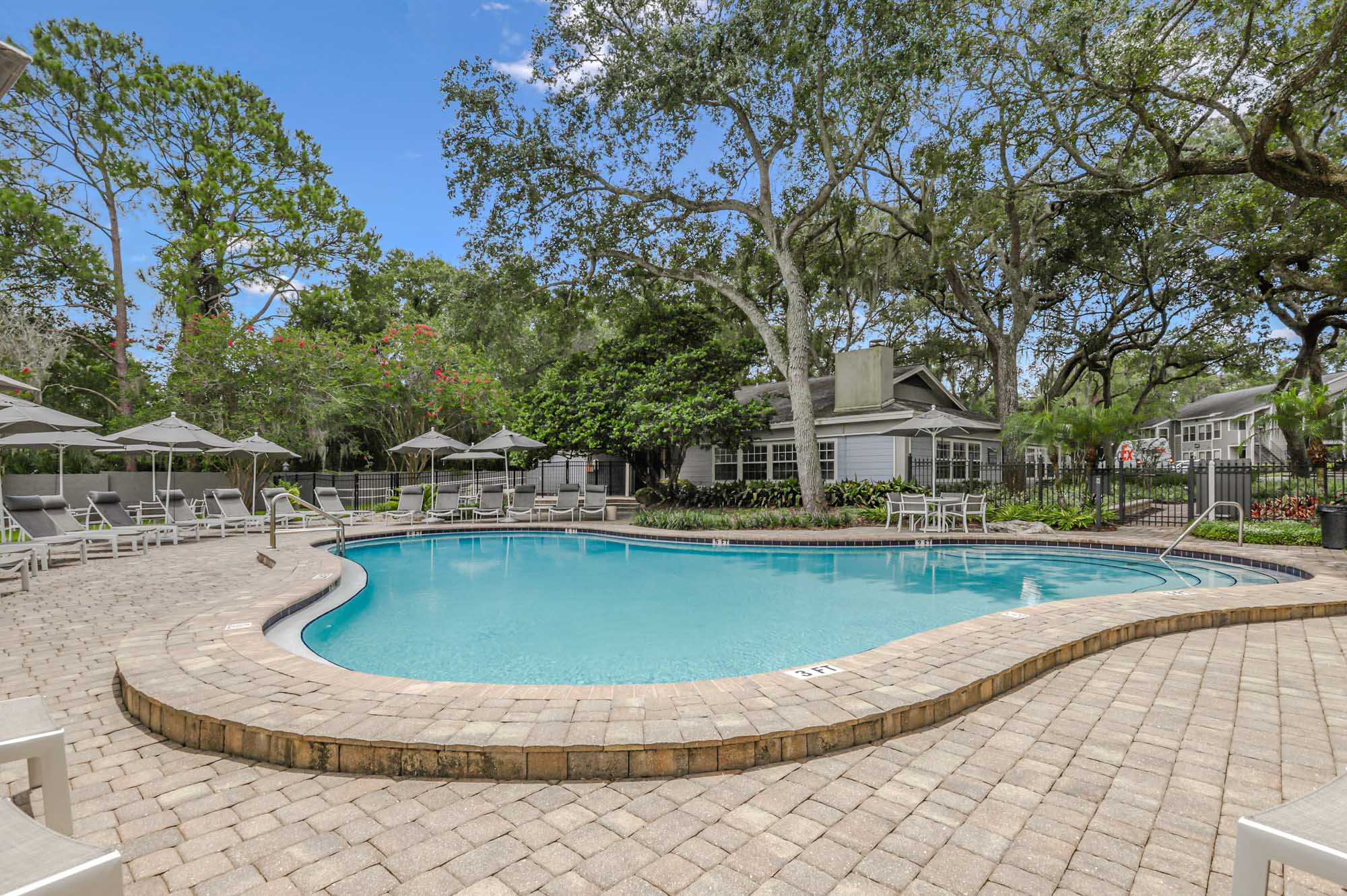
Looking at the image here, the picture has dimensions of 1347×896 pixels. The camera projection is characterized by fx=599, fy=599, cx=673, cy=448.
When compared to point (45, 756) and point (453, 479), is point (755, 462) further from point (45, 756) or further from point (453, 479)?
point (45, 756)

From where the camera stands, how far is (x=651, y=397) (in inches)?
632

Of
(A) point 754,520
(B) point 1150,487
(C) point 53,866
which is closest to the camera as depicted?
(C) point 53,866

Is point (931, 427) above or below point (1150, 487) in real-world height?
above

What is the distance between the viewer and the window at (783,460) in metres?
17.8

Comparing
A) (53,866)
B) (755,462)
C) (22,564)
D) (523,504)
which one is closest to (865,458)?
(755,462)

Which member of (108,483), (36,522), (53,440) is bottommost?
(36,522)

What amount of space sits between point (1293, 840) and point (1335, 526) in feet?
36.7

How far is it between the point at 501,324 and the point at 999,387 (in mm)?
15871

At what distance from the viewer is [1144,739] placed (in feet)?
9.23

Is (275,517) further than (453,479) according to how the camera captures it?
No

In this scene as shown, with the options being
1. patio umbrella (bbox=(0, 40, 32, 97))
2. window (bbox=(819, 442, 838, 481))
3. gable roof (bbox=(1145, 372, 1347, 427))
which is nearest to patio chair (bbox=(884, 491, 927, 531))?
window (bbox=(819, 442, 838, 481))

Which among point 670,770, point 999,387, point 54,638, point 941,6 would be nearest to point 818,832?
point 670,770

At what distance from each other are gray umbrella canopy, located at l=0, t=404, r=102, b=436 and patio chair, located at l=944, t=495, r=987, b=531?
47.6 feet

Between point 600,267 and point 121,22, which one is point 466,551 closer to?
point 600,267
